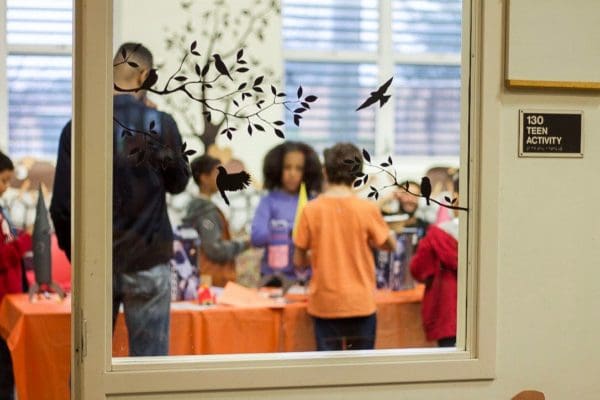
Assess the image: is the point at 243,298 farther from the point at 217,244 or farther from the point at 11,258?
the point at 11,258

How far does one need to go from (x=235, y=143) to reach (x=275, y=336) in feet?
2.00

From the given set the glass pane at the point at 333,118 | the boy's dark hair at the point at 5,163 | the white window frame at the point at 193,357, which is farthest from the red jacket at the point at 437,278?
the boy's dark hair at the point at 5,163

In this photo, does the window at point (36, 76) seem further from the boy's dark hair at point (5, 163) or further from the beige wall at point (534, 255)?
the beige wall at point (534, 255)

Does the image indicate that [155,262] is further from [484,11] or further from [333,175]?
[484,11]

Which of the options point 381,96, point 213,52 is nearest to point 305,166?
point 381,96

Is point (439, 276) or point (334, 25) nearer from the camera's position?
point (439, 276)

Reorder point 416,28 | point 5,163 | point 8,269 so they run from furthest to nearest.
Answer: point 416,28
point 5,163
point 8,269

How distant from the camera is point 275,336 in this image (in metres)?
2.39

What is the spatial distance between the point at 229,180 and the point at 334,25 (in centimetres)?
206

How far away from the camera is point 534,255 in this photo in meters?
2.09

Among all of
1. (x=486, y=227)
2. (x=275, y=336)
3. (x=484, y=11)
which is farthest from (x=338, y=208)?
(x=484, y=11)

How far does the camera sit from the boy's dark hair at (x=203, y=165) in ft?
6.79

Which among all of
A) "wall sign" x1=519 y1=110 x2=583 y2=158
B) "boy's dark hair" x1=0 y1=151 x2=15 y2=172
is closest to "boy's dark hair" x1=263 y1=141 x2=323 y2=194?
"wall sign" x1=519 y1=110 x2=583 y2=158

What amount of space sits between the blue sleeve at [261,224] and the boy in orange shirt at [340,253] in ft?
0.45
